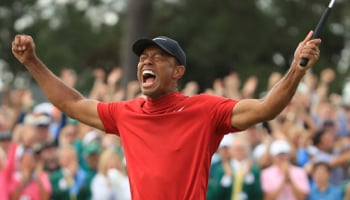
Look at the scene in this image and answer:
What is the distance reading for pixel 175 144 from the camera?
667 centimetres

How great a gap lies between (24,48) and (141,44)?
0.84m

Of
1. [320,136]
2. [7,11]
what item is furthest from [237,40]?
[320,136]

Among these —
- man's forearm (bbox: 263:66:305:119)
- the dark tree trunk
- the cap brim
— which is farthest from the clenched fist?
the dark tree trunk

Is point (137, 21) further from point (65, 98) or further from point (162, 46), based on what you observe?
point (162, 46)

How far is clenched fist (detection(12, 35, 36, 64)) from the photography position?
23.0ft

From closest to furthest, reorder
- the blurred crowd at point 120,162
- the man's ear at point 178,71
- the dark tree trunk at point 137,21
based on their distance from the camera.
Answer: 1. the man's ear at point 178,71
2. the blurred crowd at point 120,162
3. the dark tree trunk at point 137,21

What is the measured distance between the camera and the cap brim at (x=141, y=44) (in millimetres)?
6777

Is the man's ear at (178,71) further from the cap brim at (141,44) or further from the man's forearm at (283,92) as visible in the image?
the man's forearm at (283,92)

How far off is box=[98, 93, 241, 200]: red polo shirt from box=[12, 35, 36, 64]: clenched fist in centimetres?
88

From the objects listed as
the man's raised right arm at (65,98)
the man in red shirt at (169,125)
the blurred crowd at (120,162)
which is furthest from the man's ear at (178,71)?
the blurred crowd at (120,162)

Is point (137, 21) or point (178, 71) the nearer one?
point (178, 71)

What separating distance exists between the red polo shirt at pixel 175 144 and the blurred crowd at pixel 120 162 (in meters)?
4.47

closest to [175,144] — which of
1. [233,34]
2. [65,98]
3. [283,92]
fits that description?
[283,92]

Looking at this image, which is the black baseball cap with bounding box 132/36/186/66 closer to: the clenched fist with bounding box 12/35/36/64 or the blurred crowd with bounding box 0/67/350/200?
the clenched fist with bounding box 12/35/36/64
